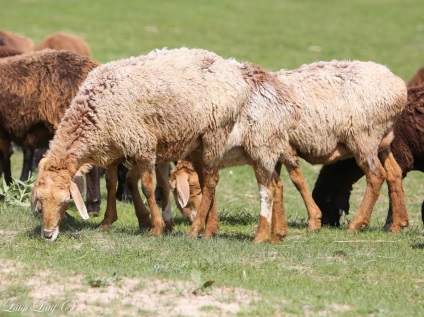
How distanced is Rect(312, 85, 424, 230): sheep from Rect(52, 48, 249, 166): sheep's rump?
105 inches

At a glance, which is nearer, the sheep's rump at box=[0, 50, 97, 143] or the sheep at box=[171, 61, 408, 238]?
the sheep at box=[171, 61, 408, 238]

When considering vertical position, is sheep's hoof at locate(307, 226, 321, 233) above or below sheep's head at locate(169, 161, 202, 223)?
below

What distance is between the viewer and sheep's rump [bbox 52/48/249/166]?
9609mm

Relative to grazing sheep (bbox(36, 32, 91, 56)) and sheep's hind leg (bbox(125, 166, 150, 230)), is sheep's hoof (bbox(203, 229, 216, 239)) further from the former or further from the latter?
grazing sheep (bbox(36, 32, 91, 56))

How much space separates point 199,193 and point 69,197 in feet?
7.90

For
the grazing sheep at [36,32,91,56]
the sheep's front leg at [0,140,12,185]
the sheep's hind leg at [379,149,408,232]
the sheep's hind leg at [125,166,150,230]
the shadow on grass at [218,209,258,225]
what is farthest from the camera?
the grazing sheep at [36,32,91,56]

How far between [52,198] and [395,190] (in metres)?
4.44

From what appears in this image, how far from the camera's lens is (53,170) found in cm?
952

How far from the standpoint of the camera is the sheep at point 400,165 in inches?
458

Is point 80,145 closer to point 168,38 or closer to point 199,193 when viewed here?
point 199,193

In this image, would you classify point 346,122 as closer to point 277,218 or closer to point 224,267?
point 277,218

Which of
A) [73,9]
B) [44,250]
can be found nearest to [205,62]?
[44,250]

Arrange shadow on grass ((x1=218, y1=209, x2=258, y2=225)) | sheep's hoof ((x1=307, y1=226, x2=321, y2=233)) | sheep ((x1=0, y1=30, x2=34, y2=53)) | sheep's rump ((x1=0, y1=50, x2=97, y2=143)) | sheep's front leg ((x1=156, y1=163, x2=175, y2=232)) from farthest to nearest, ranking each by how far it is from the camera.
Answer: sheep ((x1=0, y1=30, x2=34, y2=53))
shadow on grass ((x1=218, y1=209, x2=258, y2=225))
sheep's rump ((x1=0, y1=50, x2=97, y2=143))
sheep's hoof ((x1=307, y1=226, x2=321, y2=233))
sheep's front leg ((x1=156, y1=163, x2=175, y2=232))

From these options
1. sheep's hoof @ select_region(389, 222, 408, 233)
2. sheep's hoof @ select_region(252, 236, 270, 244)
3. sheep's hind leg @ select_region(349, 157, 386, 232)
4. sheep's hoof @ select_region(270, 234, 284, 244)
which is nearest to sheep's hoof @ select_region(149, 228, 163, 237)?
sheep's hoof @ select_region(252, 236, 270, 244)
